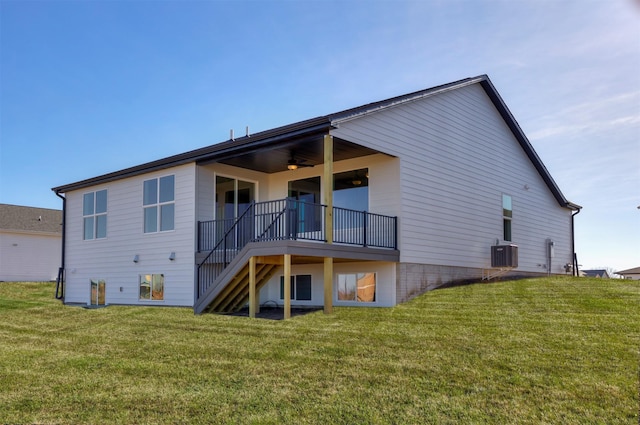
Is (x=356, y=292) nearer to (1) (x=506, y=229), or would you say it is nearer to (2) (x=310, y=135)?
(2) (x=310, y=135)

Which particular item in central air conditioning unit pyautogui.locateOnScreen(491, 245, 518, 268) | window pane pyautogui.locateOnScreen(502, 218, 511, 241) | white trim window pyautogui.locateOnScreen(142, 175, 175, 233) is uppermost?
white trim window pyautogui.locateOnScreen(142, 175, 175, 233)

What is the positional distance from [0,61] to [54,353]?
1364 centimetres

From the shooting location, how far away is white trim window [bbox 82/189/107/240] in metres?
18.6

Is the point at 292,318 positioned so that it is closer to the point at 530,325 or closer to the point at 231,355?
the point at 231,355

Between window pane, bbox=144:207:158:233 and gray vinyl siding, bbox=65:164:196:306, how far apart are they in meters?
0.19

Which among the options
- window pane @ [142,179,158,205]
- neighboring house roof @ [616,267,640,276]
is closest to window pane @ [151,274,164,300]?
window pane @ [142,179,158,205]

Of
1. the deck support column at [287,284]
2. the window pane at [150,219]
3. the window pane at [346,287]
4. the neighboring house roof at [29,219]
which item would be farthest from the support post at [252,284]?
the neighboring house roof at [29,219]

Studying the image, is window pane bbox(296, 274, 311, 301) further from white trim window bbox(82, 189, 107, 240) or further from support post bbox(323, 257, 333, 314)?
white trim window bbox(82, 189, 107, 240)

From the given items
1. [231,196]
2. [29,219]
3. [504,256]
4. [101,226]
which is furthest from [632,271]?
[29,219]

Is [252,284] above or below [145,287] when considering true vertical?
above

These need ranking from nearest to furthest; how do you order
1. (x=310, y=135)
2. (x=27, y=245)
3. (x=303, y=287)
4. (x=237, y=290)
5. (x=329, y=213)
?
(x=329, y=213), (x=310, y=135), (x=237, y=290), (x=303, y=287), (x=27, y=245)

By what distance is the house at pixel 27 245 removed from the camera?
1218 inches

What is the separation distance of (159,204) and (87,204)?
15.0 feet

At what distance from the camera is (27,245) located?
31.9 meters
